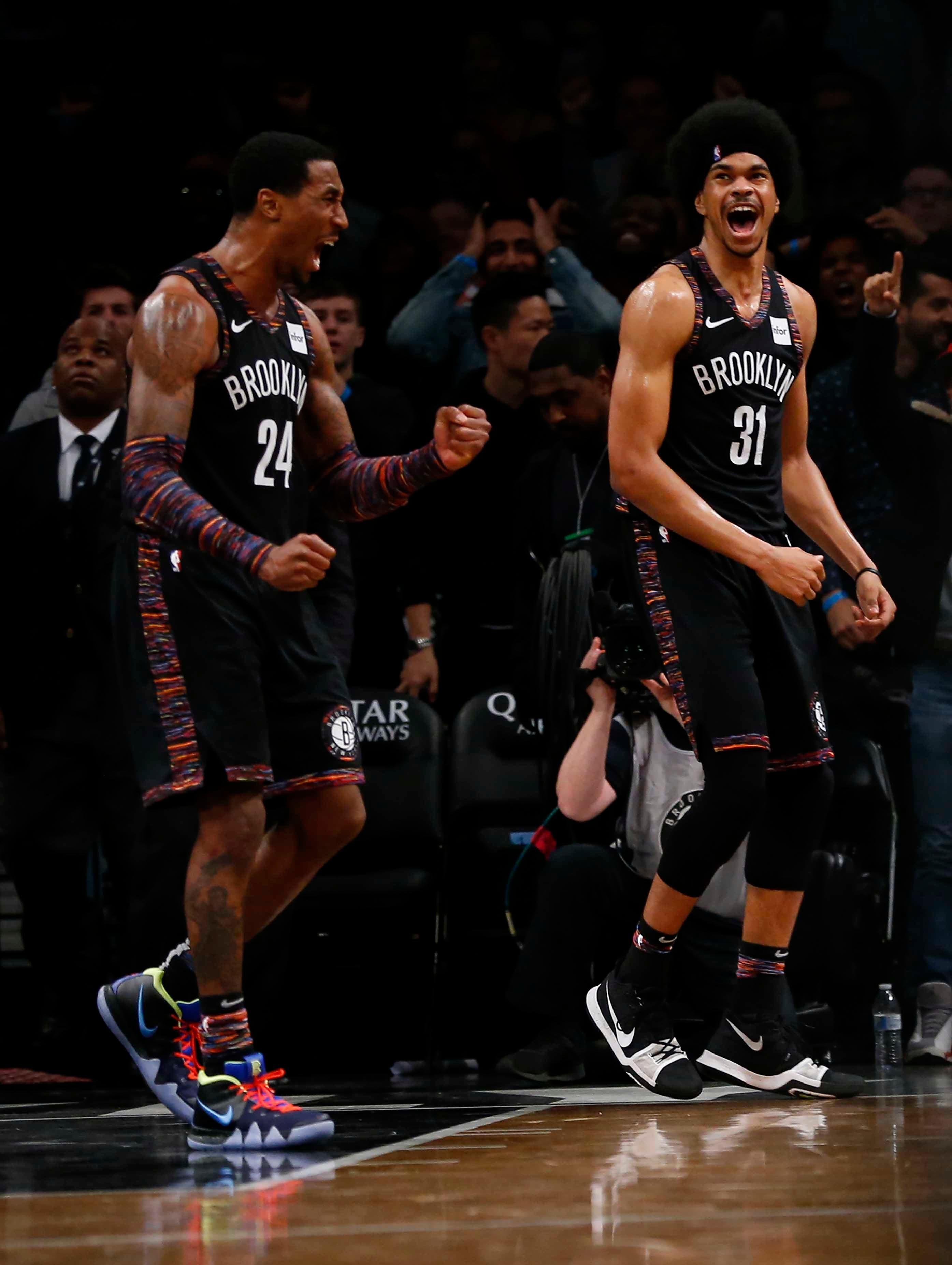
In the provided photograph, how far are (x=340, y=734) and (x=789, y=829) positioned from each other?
933 mm

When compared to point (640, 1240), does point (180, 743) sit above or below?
above

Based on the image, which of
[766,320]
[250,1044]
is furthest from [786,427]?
[250,1044]

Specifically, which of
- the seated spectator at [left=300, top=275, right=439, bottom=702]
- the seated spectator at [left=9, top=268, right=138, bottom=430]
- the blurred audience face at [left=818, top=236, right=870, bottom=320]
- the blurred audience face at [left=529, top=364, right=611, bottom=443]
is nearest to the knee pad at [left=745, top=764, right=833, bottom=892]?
the blurred audience face at [left=529, top=364, right=611, bottom=443]

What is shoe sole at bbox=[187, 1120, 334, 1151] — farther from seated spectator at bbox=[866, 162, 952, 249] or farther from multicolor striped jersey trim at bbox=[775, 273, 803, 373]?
seated spectator at bbox=[866, 162, 952, 249]

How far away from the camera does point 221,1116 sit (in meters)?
2.68

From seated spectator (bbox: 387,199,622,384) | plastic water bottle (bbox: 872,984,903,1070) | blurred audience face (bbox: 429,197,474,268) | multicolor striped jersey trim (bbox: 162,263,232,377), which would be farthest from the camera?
blurred audience face (bbox: 429,197,474,268)

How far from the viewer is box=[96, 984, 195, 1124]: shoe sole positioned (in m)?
2.98

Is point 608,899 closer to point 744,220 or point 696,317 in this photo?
point 696,317

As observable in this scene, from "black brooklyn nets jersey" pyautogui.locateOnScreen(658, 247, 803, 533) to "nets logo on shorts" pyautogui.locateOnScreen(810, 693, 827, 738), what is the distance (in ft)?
1.16

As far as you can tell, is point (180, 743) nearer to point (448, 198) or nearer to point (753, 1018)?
point (753, 1018)

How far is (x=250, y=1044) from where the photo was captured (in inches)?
111

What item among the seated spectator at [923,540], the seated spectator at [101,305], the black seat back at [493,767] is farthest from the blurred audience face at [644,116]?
the black seat back at [493,767]

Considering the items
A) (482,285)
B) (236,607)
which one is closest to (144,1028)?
(236,607)

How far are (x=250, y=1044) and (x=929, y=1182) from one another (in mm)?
1245
